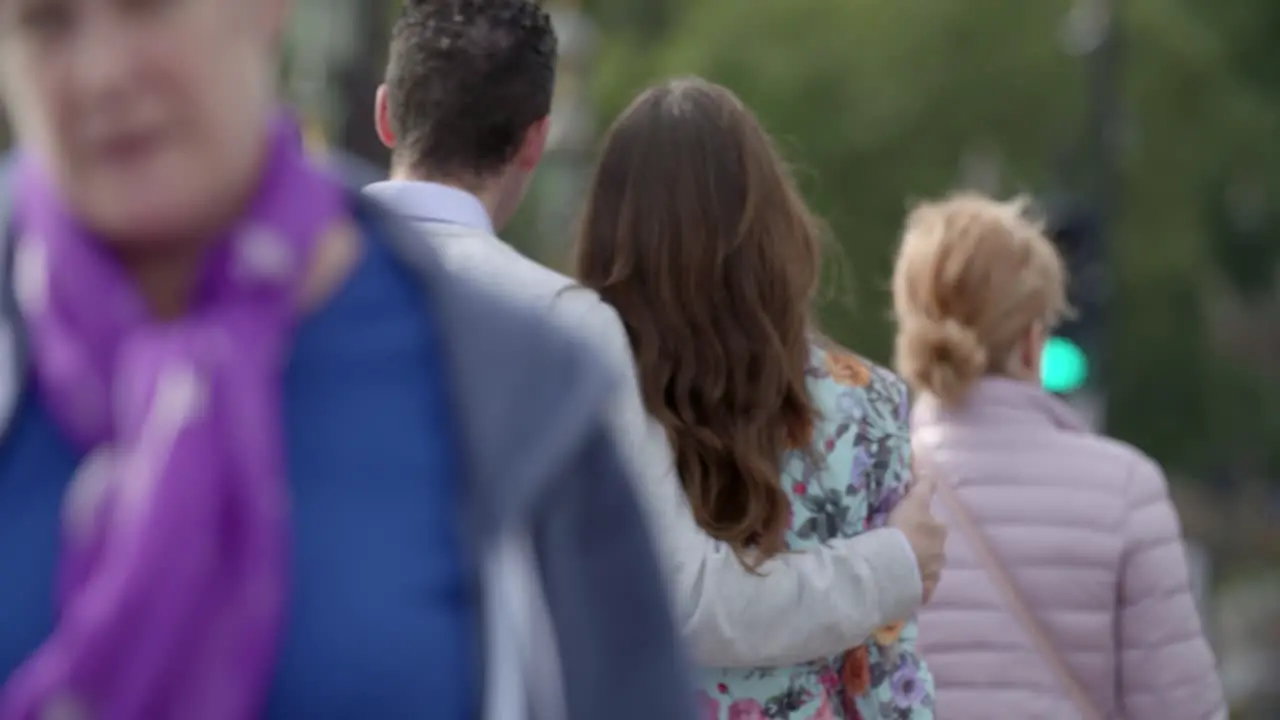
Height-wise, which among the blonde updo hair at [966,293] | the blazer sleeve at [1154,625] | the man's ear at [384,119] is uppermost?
the man's ear at [384,119]

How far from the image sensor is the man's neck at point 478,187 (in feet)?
11.2

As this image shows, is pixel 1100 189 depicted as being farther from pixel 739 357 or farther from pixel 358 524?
pixel 358 524

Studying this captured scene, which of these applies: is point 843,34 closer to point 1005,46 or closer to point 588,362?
point 1005,46

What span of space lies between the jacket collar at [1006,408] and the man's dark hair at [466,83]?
1.24 metres

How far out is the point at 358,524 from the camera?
179 cm

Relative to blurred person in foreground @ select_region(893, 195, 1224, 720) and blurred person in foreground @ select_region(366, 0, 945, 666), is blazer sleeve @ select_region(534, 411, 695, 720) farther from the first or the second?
blurred person in foreground @ select_region(893, 195, 1224, 720)

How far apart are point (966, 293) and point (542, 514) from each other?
2.75 metres

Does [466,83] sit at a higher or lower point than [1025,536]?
higher

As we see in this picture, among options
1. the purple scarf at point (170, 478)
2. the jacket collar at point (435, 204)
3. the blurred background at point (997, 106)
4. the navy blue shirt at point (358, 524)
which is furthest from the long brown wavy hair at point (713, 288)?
the blurred background at point (997, 106)

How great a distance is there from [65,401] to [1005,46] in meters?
24.5

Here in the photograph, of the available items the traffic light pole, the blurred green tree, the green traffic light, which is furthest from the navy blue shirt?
the blurred green tree

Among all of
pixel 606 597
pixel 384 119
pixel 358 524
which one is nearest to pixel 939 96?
pixel 384 119

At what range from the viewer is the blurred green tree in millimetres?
24844

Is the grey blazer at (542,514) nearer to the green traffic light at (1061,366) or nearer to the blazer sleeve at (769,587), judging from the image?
the blazer sleeve at (769,587)
